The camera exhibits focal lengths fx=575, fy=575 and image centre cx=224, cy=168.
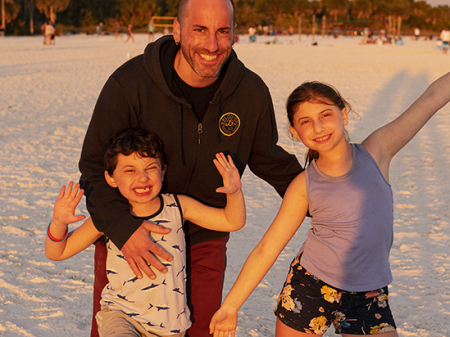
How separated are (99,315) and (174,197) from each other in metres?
0.77

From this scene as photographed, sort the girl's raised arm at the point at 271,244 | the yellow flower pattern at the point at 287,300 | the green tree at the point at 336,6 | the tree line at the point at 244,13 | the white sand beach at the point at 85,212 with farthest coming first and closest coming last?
the green tree at the point at 336,6 < the tree line at the point at 244,13 < the white sand beach at the point at 85,212 < the girl's raised arm at the point at 271,244 < the yellow flower pattern at the point at 287,300

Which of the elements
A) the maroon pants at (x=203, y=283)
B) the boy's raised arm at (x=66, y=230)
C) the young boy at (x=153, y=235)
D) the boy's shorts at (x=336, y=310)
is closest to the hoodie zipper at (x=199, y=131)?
the young boy at (x=153, y=235)

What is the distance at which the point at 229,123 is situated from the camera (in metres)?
3.42

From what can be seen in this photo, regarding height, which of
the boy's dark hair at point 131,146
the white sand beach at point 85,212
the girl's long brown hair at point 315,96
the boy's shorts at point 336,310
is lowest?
the white sand beach at point 85,212

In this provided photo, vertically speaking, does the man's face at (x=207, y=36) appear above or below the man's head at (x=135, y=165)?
above

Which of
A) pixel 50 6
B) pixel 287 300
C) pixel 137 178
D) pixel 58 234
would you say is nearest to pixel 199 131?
pixel 137 178

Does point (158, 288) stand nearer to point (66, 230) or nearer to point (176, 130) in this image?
point (66, 230)

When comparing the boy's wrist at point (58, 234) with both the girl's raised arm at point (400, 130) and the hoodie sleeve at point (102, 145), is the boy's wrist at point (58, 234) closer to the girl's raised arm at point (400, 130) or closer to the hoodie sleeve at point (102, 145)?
the hoodie sleeve at point (102, 145)

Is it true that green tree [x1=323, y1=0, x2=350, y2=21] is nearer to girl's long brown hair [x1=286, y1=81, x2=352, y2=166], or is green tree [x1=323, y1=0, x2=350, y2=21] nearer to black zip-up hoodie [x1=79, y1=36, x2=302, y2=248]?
black zip-up hoodie [x1=79, y1=36, x2=302, y2=248]

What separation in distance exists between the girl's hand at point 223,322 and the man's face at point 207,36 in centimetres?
132

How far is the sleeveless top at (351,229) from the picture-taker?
9.56 ft

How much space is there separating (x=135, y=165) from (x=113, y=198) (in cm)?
23

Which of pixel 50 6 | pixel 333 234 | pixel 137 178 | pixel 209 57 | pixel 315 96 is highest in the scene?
pixel 50 6

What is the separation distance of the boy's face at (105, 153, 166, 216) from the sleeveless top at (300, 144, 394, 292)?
84cm
